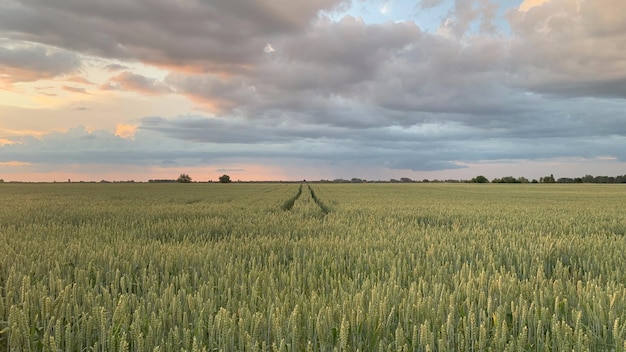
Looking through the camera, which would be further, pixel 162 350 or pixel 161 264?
pixel 161 264

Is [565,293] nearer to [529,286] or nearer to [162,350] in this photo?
[529,286]

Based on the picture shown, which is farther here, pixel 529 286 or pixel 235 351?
pixel 529 286

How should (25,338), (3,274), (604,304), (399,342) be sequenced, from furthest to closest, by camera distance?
(3,274) < (604,304) < (25,338) < (399,342)

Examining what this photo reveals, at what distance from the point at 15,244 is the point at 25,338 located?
16.3 ft

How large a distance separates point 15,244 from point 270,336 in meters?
5.90

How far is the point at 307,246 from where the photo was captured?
22.9 ft

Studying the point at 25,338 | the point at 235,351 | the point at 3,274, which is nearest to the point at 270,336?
the point at 235,351

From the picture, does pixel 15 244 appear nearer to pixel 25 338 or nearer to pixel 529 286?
pixel 25 338

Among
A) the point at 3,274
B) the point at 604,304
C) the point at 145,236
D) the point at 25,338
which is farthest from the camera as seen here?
the point at 145,236

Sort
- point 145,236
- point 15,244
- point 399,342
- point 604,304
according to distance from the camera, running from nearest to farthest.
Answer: point 399,342
point 604,304
point 15,244
point 145,236

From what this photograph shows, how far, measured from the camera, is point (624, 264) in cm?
556

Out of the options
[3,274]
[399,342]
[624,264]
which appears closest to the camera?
[399,342]

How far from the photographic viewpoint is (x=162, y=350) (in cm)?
251

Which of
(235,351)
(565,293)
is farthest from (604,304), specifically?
(235,351)
